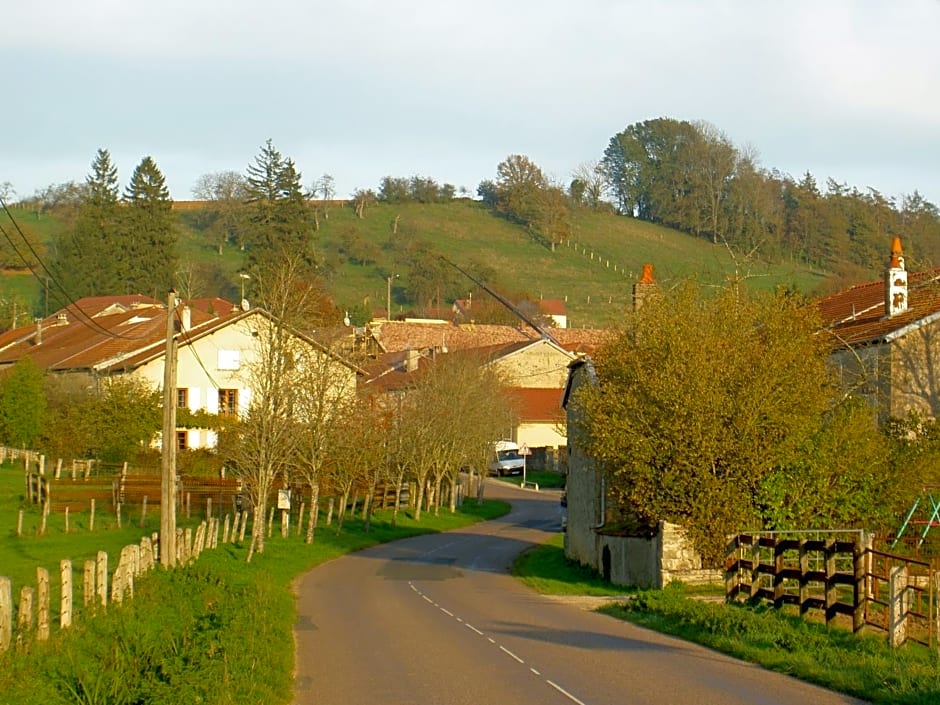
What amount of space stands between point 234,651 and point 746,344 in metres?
14.6

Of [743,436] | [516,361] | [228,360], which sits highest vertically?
[516,361]

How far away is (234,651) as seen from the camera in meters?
13.9

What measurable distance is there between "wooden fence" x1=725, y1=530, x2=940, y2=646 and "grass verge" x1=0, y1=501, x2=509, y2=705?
25.0 ft

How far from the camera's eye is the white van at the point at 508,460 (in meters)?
75.5

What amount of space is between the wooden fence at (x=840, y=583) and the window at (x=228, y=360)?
1525 inches

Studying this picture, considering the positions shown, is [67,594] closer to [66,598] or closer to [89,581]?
[66,598]

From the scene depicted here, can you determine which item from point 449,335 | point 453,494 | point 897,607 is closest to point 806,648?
point 897,607

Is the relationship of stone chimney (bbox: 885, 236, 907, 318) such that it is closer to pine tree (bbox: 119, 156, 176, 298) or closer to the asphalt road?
the asphalt road

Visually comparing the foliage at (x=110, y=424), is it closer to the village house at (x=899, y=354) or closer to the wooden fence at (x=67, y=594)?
the wooden fence at (x=67, y=594)

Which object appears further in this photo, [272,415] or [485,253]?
[485,253]

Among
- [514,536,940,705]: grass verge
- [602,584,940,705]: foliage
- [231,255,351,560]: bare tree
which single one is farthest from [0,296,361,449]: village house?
[602,584,940,705]: foliage

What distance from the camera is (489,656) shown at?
1559 centimetres

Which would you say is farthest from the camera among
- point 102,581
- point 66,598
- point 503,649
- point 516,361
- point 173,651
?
point 516,361

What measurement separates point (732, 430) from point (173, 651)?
13.3 m
